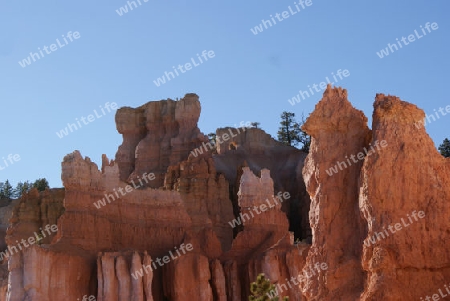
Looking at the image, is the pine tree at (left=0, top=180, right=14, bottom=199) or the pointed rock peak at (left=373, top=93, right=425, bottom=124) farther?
the pine tree at (left=0, top=180, right=14, bottom=199)

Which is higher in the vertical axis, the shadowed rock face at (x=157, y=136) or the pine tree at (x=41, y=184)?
the pine tree at (x=41, y=184)

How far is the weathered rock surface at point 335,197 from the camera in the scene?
20.2m

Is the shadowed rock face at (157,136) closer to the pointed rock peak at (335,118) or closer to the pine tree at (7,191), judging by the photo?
the pine tree at (7,191)

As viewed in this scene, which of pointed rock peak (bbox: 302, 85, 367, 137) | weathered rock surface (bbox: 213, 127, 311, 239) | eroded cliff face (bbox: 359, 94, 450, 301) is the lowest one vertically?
eroded cliff face (bbox: 359, 94, 450, 301)

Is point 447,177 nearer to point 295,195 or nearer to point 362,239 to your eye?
point 362,239

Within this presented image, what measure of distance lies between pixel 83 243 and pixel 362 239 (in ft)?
109

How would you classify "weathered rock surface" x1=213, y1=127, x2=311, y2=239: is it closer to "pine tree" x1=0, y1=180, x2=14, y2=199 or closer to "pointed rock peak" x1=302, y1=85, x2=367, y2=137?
"pine tree" x1=0, y1=180, x2=14, y2=199

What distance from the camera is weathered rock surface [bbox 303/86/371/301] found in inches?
794

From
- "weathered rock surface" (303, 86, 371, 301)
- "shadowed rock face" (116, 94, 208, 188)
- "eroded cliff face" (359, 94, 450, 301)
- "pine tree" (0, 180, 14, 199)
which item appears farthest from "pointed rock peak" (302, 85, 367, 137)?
"pine tree" (0, 180, 14, 199)

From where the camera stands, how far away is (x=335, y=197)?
2108 cm

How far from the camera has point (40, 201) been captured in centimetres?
6550

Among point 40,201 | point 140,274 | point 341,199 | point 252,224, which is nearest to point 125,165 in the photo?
point 40,201

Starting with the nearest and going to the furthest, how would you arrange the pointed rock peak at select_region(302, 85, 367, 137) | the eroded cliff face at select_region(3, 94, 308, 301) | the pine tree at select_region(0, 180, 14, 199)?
the pointed rock peak at select_region(302, 85, 367, 137) < the eroded cliff face at select_region(3, 94, 308, 301) < the pine tree at select_region(0, 180, 14, 199)

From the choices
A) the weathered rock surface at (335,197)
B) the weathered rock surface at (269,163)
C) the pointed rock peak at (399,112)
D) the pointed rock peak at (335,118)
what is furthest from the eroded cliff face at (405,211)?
the weathered rock surface at (269,163)
